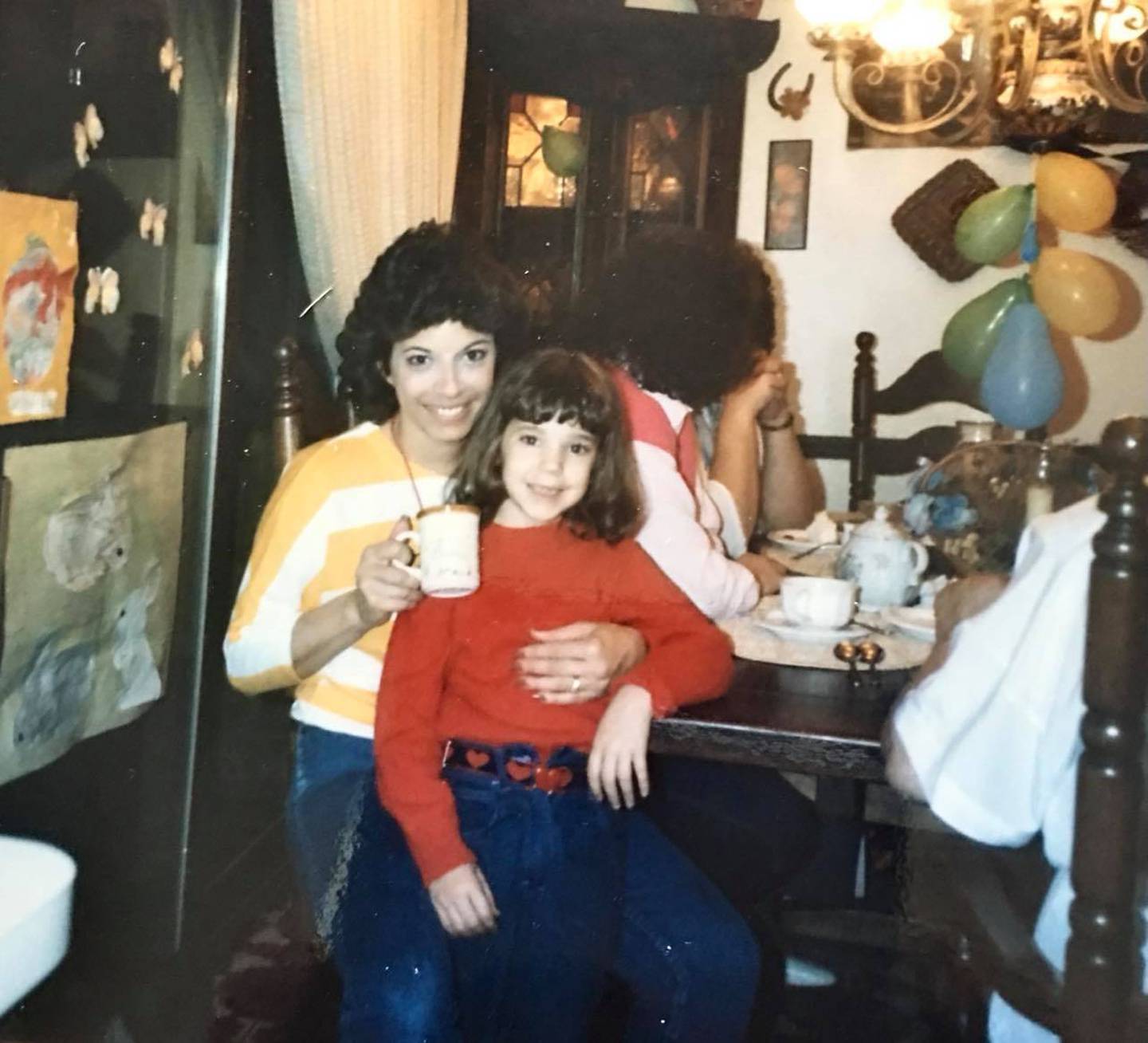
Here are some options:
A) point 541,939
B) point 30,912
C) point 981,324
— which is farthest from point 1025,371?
point 30,912

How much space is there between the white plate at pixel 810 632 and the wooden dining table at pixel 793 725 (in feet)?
0.21

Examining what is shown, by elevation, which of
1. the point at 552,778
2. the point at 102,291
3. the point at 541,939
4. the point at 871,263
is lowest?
the point at 541,939

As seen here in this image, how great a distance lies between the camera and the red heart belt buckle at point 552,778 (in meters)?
0.83

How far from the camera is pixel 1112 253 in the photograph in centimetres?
96

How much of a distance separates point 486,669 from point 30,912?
1.16ft

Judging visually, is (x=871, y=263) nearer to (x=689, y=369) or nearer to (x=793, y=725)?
(x=689, y=369)

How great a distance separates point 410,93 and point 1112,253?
2.06ft

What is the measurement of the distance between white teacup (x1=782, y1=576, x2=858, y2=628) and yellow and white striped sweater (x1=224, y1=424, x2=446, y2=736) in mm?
311

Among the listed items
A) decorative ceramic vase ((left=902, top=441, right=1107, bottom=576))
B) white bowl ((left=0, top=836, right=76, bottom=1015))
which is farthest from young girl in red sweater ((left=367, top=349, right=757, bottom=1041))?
decorative ceramic vase ((left=902, top=441, right=1107, bottom=576))

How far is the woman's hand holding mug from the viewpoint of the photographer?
806 mm

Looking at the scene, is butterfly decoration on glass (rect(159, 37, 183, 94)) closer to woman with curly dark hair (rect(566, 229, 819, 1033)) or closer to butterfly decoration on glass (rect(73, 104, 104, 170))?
butterfly decoration on glass (rect(73, 104, 104, 170))

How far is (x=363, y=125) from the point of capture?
930 millimetres

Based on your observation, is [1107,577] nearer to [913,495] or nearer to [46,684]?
[913,495]

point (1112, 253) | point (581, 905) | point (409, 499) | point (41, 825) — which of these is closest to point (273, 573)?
A: point (409, 499)
